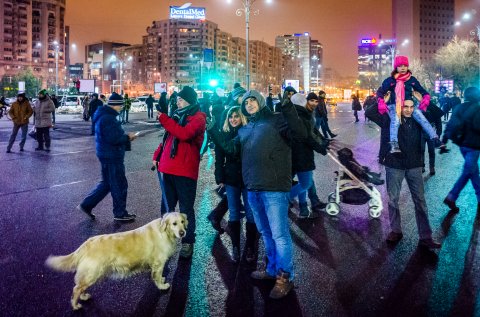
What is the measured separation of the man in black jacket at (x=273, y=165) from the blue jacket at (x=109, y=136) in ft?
9.33

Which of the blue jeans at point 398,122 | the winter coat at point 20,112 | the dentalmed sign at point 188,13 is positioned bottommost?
the blue jeans at point 398,122

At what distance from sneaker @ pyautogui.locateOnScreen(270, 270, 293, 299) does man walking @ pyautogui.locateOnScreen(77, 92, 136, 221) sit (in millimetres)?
3250

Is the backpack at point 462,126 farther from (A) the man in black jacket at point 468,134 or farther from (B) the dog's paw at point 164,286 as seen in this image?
(B) the dog's paw at point 164,286

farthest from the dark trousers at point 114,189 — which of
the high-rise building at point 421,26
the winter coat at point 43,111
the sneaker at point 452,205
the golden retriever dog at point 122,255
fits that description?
the high-rise building at point 421,26

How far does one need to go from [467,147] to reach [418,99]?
222 cm

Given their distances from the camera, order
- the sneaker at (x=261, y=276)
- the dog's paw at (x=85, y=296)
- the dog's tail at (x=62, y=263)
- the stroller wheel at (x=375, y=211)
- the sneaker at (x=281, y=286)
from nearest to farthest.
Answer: the dog's tail at (x=62, y=263)
the dog's paw at (x=85, y=296)
the sneaker at (x=281, y=286)
the sneaker at (x=261, y=276)
the stroller wheel at (x=375, y=211)

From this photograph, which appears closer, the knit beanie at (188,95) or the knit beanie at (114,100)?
the knit beanie at (188,95)

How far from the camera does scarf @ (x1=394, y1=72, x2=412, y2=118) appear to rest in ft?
18.7

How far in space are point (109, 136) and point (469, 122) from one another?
18.1ft

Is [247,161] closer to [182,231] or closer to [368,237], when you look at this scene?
[182,231]

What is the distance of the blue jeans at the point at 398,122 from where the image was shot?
222 inches

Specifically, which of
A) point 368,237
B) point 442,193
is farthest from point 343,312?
point 442,193

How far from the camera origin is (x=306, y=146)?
22.7ft

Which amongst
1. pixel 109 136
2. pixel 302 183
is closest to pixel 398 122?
pixel 302 183
